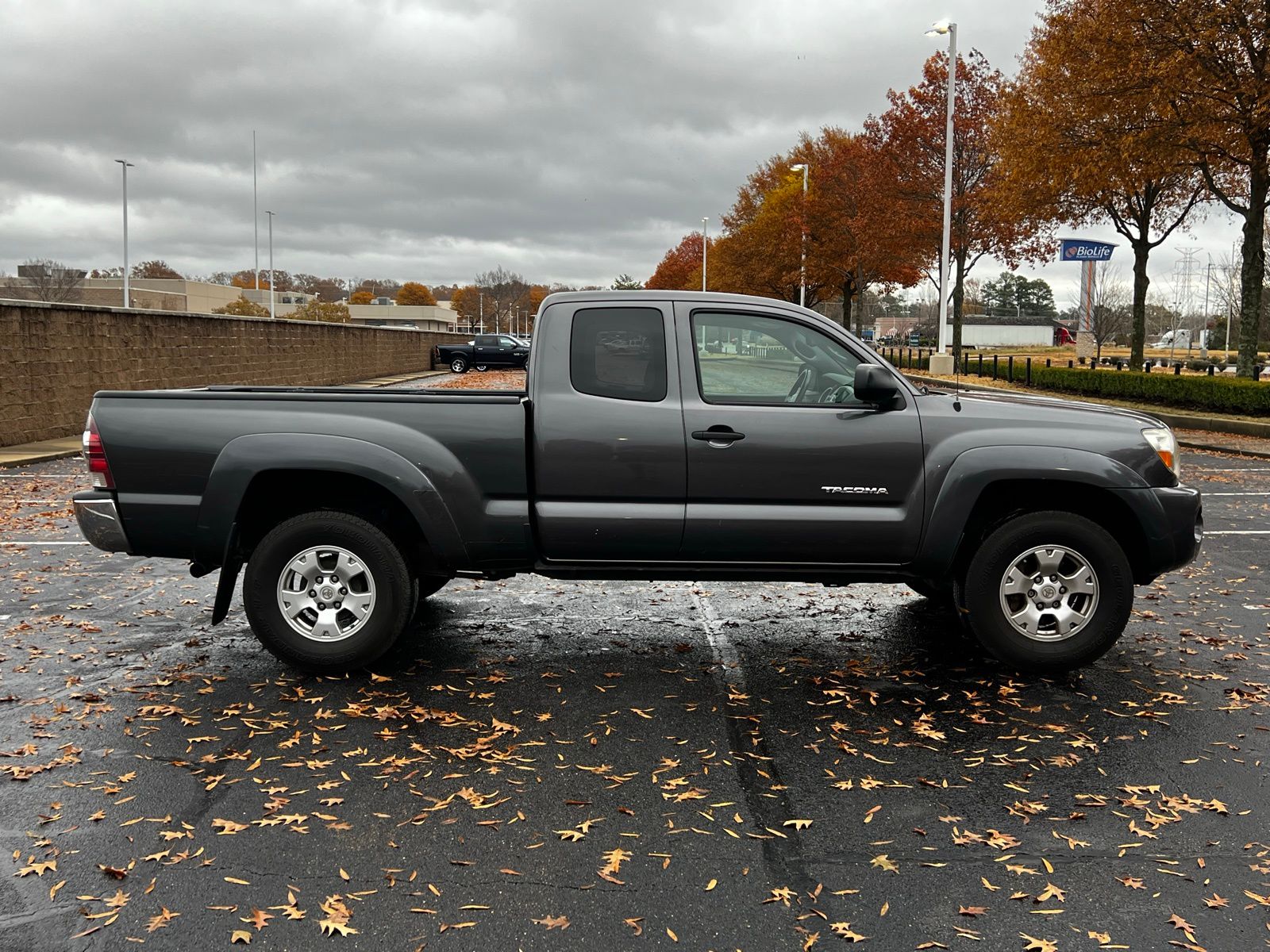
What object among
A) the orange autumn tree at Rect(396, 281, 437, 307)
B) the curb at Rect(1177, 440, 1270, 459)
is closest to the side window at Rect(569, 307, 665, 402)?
the curb at Rect(1177, 440, 1270, 459)

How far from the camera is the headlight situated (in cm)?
569

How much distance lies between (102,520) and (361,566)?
134 centimetres

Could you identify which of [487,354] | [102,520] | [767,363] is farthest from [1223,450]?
[487,354]

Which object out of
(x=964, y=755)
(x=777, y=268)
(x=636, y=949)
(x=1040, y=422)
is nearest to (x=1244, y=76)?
(x=1040, y=422)

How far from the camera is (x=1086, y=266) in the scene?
2621 inches

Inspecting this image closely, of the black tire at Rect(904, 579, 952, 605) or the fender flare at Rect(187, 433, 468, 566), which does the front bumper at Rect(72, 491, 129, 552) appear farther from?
the black tire at Rect(904, 579, 952, 605)

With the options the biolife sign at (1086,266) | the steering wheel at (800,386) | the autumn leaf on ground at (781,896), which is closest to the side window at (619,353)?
the steering wheel at (800,386)

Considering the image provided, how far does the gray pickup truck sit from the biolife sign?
56.7 metres

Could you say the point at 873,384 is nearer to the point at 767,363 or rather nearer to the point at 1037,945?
the point at 767,363

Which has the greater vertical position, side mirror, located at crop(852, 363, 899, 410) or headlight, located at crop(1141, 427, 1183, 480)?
side mirror, located at crop(852, 363, 899, 410)

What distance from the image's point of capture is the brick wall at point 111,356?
16688mm

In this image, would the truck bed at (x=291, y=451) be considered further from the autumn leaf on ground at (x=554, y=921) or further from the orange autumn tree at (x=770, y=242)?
the orange autumn tree at (x=770, y=242)

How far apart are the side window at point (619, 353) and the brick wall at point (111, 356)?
13.6 meters

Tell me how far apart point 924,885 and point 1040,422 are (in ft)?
9.56
